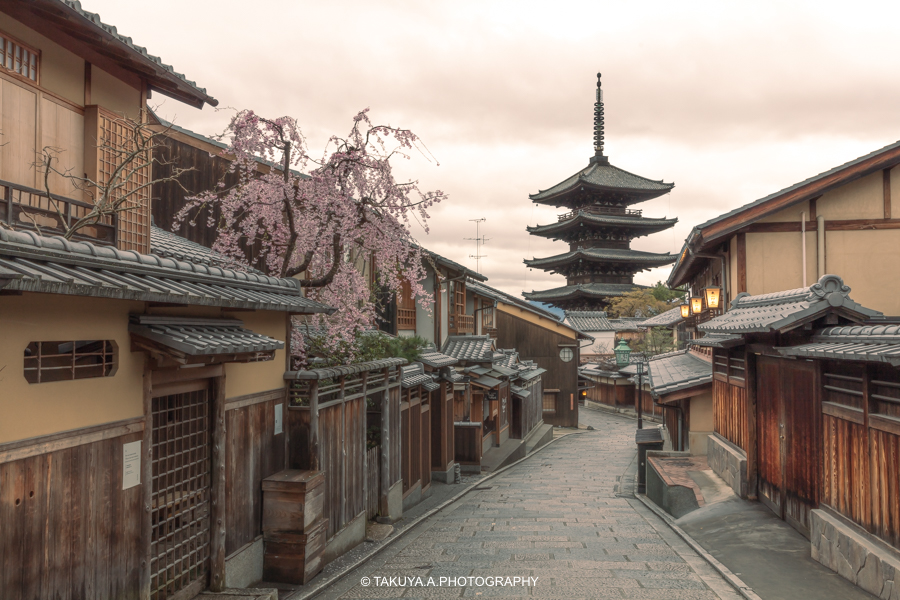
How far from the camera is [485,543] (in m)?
11.2

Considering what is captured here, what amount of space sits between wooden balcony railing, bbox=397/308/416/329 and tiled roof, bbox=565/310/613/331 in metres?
36.8

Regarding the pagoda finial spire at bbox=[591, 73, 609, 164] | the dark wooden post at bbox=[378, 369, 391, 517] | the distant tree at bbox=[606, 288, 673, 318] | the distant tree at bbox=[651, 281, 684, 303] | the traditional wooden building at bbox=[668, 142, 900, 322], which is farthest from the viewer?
the distant tree at bbox=[651, 281, 684, 303]

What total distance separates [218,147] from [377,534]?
33.1ft

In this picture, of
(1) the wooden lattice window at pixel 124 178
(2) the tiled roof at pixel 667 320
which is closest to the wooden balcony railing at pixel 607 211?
(2) the tiled roof at pixel 667 320

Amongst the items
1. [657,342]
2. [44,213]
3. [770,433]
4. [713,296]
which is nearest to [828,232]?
[713,296]

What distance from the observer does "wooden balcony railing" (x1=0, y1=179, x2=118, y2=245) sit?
7.62 metres

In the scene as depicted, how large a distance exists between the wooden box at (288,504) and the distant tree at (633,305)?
49629mm

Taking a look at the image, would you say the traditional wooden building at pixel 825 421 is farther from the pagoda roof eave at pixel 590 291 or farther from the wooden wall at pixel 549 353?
the pagoda roof eave at pixel 590 291

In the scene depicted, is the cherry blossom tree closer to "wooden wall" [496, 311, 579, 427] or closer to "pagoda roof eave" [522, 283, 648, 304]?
"wooden wall" [496, 311, 579, 427]

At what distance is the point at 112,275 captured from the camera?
567 cm

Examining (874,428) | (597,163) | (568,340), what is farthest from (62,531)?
(597,163)

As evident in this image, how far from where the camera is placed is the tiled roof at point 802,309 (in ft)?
31.0

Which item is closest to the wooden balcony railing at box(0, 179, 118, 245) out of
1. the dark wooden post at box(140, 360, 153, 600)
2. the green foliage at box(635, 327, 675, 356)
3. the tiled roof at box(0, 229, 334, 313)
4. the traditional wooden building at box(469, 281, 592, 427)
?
the tiled roof at box(0, 229, 334, 313)

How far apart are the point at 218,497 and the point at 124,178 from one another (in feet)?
17.4
